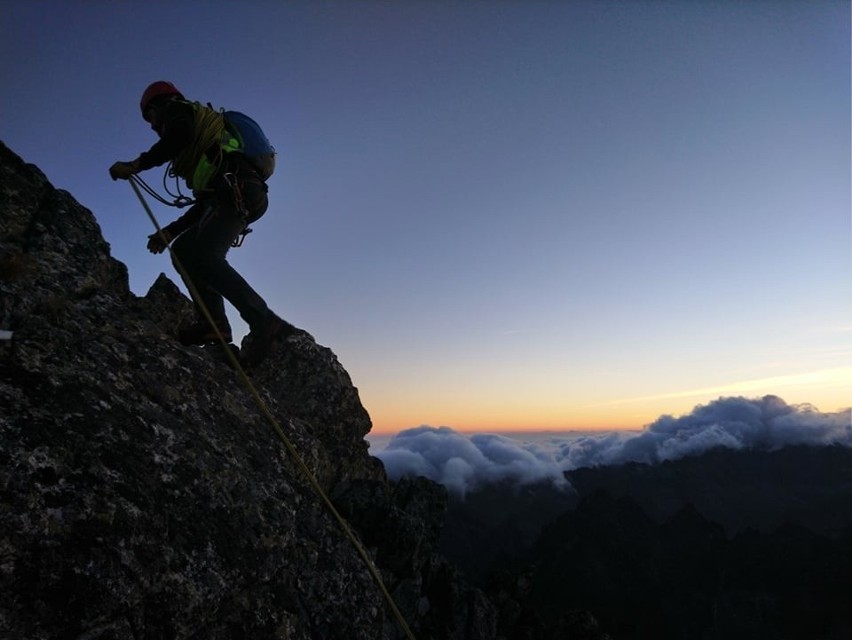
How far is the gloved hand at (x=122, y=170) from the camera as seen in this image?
7.95m

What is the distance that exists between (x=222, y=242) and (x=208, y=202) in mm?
806

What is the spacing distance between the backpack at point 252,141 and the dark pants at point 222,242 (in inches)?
11.7

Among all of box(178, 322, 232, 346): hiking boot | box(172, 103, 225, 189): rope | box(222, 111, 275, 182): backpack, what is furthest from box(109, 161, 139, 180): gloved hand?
box(178, 322, 232, 346): hiking boot

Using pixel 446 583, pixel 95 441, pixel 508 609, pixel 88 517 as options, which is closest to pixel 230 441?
pixel 95 441

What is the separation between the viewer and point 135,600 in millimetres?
4988

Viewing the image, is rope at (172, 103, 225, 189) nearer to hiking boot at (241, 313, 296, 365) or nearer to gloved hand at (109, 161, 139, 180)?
gloved hand at (109, 161, 139, 180)

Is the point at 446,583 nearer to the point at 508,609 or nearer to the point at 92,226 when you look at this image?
the point at 92,226

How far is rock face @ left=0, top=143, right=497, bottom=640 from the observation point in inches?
184

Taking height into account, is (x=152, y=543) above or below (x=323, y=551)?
above

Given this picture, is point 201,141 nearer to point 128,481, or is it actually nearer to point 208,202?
point 208,202

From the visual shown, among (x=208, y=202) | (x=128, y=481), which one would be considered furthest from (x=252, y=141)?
(x=128, y=481)

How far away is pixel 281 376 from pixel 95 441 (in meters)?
9.36

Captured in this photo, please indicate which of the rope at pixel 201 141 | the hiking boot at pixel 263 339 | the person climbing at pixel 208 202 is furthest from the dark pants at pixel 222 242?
the rope at pixel 201 141

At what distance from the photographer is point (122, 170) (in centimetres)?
795
